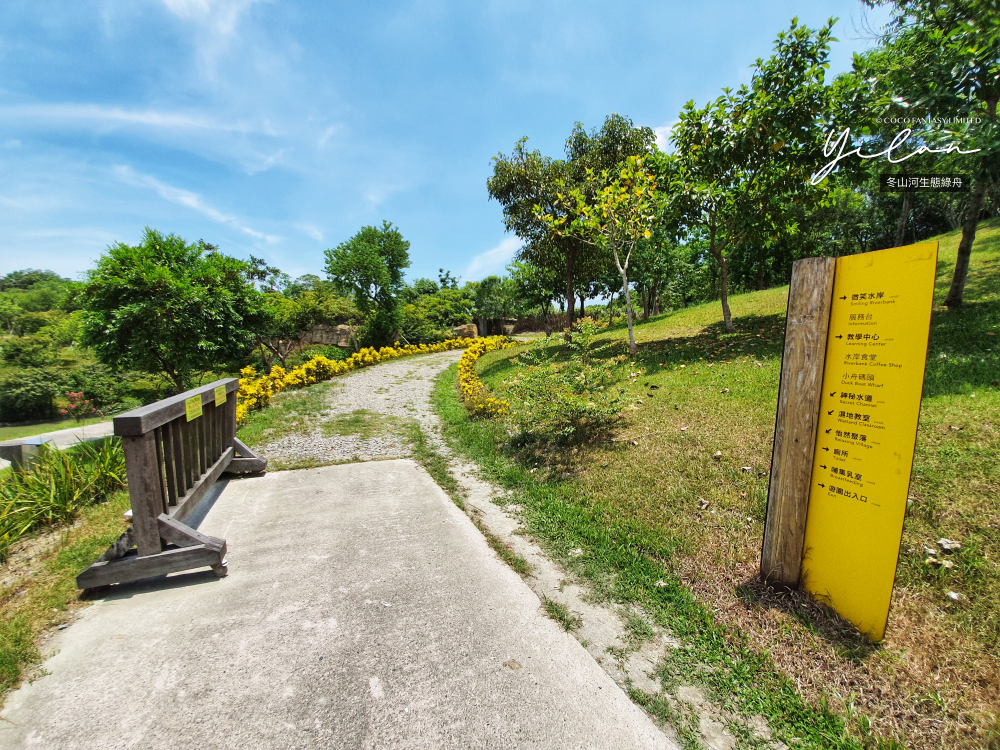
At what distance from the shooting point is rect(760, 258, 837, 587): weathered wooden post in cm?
238

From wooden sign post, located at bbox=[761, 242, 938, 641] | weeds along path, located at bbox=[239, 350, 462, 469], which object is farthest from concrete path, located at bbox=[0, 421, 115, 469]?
wooden sign post, located at bbox=[761, 242, 938, 641]

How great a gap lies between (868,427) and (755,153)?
357 inches

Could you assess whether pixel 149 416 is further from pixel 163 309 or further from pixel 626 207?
pixel 626 207

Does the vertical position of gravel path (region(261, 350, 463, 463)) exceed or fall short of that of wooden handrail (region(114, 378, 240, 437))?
it falls short

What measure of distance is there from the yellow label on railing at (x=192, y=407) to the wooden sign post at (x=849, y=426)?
4.46 metres

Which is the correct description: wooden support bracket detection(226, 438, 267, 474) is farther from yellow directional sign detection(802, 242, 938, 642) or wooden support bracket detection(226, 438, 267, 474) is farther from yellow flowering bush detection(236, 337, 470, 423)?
yellow directional sign detection(802, 242, 938, 642)

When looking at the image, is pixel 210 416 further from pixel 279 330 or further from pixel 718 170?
pixel 279 330

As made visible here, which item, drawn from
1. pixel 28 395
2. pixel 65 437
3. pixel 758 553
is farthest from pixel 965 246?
pixel 28 395

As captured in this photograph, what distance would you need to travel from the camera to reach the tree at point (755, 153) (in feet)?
25.8

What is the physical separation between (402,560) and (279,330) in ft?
74.5

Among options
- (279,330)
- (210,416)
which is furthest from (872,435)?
(279,330)

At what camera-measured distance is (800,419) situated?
2451mm

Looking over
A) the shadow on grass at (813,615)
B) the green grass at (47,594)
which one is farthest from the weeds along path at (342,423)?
the shadow on grass at (813,615)

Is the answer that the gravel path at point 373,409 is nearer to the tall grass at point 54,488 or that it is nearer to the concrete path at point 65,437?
the tall grass at point 54,488
